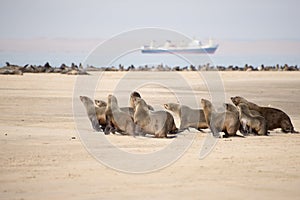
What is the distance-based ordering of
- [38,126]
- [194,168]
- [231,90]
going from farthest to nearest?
1. [231,90]
2. [38,126]
3. [194,168]

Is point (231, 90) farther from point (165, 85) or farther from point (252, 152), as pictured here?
point (252, 152)

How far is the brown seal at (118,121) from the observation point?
1050 cm

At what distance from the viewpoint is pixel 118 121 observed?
418 inches

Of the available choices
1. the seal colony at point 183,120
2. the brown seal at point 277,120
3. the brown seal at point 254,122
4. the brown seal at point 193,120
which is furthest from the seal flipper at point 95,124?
the brown seal at point 277,120

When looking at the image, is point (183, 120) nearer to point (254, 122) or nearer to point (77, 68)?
point (254, 122)

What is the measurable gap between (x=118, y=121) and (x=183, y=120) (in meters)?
1.37

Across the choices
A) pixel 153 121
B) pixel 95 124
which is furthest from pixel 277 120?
Result: pixel 95 124

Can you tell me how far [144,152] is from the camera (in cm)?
863

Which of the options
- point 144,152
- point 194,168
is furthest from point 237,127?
point 194,168

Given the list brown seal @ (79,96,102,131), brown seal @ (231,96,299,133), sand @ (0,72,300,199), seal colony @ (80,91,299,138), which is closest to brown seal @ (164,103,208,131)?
seal colony @ (80,91,299,138)

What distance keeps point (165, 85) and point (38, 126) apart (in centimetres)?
1366

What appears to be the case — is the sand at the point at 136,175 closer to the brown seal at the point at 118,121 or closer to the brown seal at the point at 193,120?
the brown seal at the point at 193,120

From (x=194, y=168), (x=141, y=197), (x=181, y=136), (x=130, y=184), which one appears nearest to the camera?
(x=141, y=197)

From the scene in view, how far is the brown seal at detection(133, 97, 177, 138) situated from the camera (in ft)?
34.0
